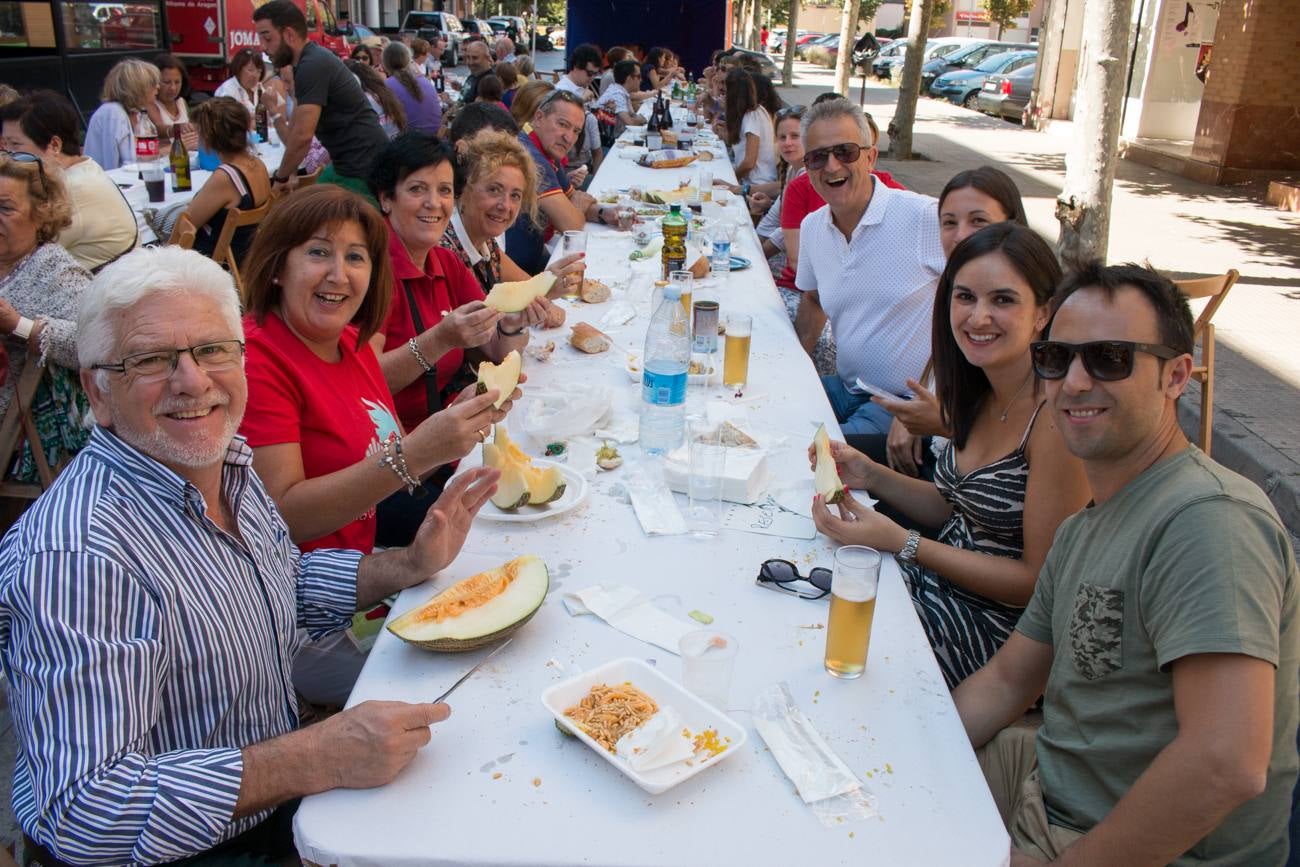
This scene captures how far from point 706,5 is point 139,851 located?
776 inches

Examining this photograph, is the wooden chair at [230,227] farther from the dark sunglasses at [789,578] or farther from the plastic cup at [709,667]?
the plastic cup at [709,667]

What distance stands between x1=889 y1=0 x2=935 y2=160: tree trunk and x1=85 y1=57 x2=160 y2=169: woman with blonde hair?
35.9 ft

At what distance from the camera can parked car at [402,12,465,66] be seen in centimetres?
2981

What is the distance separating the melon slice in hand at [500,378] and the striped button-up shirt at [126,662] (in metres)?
0.75

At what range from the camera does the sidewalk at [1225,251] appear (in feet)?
17.5

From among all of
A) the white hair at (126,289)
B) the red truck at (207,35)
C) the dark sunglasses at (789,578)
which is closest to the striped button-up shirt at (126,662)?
the white hair at (126,289)

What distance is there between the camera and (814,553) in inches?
90.4

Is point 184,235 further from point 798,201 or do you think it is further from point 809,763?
point 809,763

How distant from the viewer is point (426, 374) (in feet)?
11.7

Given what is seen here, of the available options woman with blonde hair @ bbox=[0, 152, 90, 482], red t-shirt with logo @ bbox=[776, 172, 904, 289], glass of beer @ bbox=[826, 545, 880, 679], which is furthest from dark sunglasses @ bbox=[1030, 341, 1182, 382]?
red t-shirt with logo @ bbox=[776, 172, 904, 289]

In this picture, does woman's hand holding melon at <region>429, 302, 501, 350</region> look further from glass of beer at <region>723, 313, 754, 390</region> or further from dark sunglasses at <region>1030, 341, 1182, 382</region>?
dark sunglasses at <region>1030, 341, 1182, 382</region>

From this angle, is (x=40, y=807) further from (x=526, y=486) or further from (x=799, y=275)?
(x=799, y=275)

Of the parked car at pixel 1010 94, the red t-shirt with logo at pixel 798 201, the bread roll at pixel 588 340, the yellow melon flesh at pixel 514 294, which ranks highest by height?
the parked car at pixel 1010 94

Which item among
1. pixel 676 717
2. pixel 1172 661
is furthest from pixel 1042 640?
pixel 676 717
